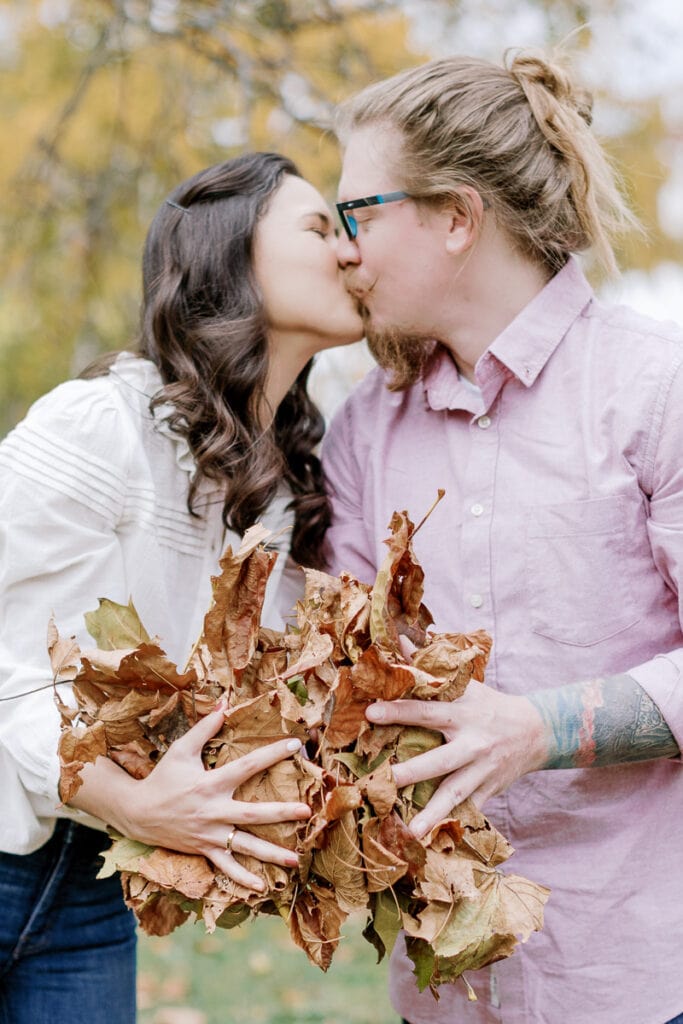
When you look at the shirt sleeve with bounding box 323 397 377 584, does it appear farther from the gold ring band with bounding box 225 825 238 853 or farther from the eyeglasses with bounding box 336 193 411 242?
the gold ring band with bounding box 225 825 238 853

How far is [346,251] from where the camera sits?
239 centimetres

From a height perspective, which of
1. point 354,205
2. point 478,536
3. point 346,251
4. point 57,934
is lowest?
point 57,934

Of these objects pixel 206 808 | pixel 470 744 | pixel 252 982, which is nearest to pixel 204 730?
pixel 206 808

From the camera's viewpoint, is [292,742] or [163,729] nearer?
[292,742]

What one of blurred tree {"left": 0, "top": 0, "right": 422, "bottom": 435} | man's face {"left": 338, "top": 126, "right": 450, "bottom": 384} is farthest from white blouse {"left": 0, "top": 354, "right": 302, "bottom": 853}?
blurred tree {"left": 0, "top": 0, "right": 422, "bottom": 435}

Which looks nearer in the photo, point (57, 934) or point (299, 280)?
point (57, 934)

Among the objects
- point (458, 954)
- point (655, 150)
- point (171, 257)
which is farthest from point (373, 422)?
point (655, 150)

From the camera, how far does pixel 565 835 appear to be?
79.8 inches

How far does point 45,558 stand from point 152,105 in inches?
149

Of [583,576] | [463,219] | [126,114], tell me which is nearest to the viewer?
[583,576]

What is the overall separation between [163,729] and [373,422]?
0.92m

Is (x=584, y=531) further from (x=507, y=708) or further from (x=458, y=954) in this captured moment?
(x=458, y=954)

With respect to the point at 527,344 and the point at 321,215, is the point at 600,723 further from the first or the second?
the point at 321,215

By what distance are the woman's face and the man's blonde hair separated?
0.25 meters
